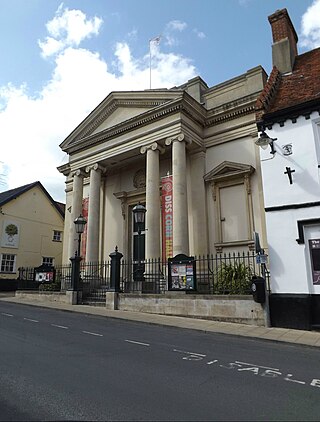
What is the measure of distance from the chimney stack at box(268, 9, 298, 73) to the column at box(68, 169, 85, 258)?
1175 centimetres

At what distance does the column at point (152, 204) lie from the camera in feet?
48.5

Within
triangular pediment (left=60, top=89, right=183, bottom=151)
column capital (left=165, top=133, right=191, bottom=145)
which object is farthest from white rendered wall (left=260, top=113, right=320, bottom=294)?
triangular pediment (left=60, top=89, right=183, bottom=151)

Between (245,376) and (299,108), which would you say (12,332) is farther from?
(299,108)

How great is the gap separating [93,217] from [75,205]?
1861mm

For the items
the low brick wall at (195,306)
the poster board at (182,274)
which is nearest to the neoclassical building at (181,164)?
the poster board at (182,274)

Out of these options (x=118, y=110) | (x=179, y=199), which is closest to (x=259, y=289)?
(x=179, y=199)

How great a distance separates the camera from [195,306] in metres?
11.0

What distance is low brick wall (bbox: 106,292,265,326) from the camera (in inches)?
393

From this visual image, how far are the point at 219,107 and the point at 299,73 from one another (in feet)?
12.9

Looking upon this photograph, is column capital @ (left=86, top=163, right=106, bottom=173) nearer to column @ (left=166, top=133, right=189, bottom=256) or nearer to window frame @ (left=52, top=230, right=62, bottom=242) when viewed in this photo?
column @ (left=166, top=133, right=189, bottom=256)

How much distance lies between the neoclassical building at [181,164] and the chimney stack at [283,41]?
144cm

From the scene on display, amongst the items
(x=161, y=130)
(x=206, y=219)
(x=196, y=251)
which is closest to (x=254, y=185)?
(x=206, y=219)

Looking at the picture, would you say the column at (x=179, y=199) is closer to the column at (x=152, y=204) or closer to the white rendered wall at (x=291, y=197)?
the column at (x=152, y=204)

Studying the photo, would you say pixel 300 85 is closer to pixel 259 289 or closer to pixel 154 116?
pixel 154 116
